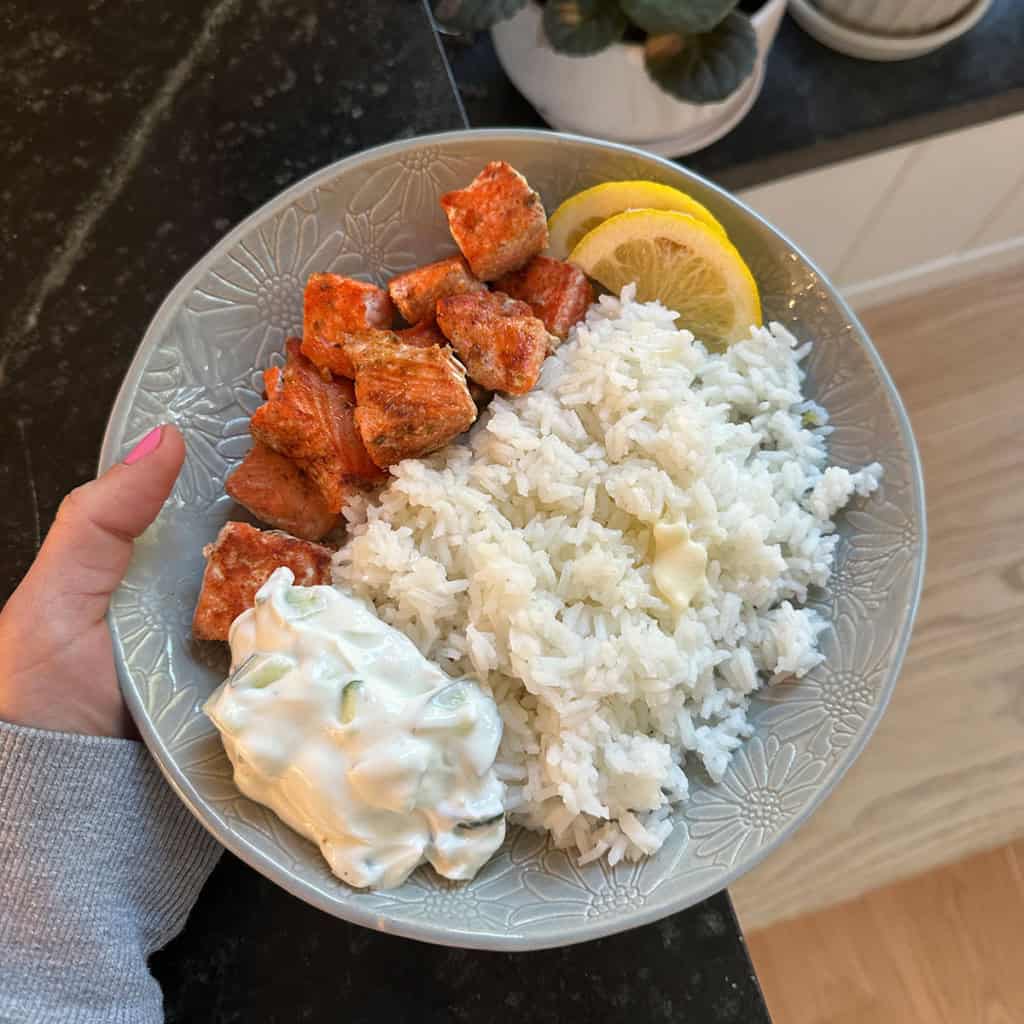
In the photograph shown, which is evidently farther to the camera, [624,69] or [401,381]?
[624,69]

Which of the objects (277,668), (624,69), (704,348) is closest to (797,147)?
(624,69)

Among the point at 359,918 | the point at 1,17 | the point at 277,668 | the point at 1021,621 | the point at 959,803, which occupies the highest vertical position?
the point at 1,17

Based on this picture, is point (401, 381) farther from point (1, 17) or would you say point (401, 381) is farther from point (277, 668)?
point (1, 17)

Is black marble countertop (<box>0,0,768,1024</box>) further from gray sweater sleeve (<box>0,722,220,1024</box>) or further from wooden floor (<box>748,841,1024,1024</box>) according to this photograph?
wooden floor (<box>748,841,1024,1024</box>)

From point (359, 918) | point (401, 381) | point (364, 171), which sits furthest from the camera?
point (364, 171)

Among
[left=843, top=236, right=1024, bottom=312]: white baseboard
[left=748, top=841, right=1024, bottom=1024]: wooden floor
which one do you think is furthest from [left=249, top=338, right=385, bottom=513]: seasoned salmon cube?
[left=843, top=236, right=1024, bottom=312]: white baseboard

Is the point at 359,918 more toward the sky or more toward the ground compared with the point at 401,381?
more toward the ground

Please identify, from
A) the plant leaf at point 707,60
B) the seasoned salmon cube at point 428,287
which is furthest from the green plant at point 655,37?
the seasoned salmon cube at point 428,287
